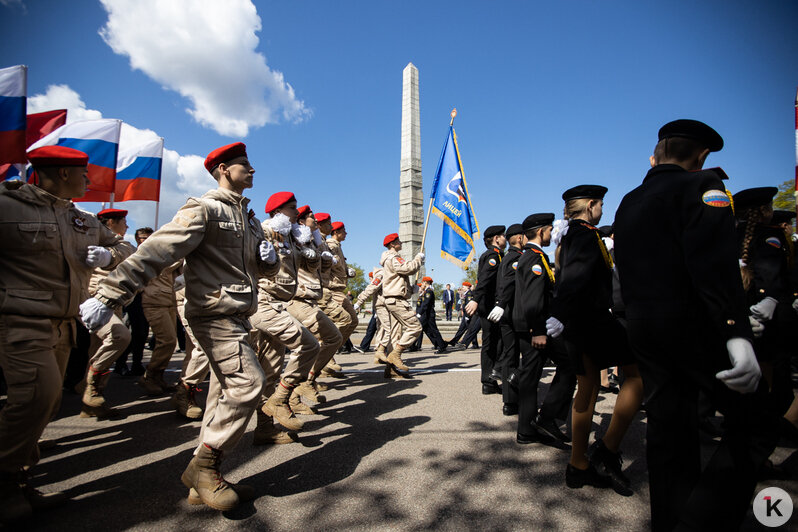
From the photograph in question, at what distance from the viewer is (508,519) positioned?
2.41 metres

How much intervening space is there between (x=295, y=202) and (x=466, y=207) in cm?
494

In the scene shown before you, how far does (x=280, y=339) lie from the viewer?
3918mm

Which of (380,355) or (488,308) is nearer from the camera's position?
(488,308)

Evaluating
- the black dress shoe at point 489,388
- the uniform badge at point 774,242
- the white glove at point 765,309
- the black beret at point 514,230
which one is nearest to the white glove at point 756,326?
the white glove at point 765,309

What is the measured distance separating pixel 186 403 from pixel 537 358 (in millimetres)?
3823

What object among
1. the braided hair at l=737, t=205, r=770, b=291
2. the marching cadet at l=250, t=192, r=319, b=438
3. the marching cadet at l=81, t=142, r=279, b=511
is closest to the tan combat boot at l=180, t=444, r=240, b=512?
the marching cadet at l=81, t=142, r=279, b=511

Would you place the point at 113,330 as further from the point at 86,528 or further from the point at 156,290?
the point at 86,528

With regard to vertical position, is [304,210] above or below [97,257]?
above

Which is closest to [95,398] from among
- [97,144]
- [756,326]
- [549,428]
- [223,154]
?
[223,154]

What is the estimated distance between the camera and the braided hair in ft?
11.6

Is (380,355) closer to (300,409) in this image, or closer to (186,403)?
(300,409)

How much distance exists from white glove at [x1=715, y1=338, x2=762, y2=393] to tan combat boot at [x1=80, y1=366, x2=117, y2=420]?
558cm

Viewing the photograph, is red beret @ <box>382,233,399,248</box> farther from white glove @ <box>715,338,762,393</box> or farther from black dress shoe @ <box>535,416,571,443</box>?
white glove @ <box>715,338,762,393</box>

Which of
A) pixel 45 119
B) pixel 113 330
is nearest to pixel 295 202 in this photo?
pixel 113 330
